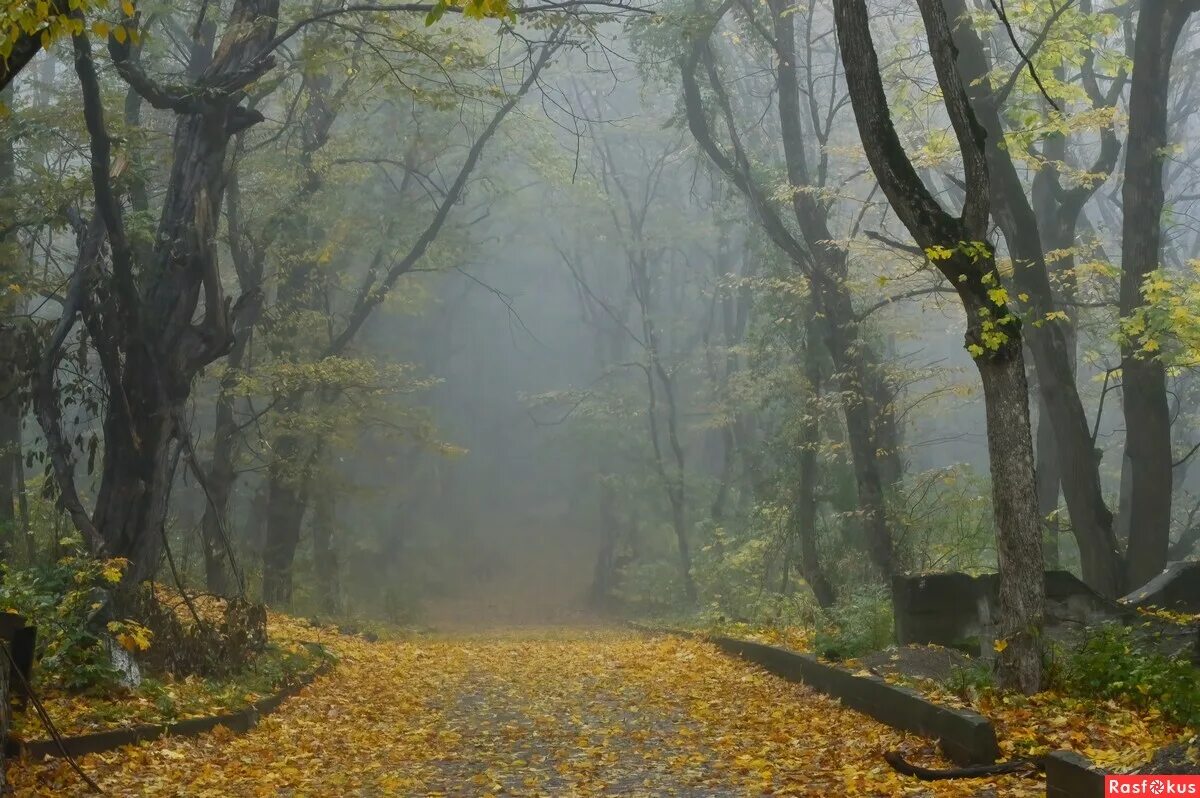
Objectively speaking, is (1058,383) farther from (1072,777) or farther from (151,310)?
(151,310)

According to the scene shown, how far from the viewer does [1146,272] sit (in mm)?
13930

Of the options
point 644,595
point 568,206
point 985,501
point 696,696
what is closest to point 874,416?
point 985,501

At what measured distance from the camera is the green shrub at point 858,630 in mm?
10867

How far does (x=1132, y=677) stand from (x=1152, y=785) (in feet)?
8.44

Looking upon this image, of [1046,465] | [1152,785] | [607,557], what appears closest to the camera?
[1152,785]

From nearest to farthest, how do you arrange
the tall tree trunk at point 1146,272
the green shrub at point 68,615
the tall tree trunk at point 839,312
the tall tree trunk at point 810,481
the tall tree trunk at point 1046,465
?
the green shrub at point 68,615
the tall tree trunk at point 1146,272
the tall tree trunk at point 839,312
the tall tree trunk at point 810,481
the tall tree trunk at point 1046,465

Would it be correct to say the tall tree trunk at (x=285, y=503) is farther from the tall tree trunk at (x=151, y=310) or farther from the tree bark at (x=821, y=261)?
the tree bark at (x=821, y=261)

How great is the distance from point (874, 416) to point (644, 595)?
1482 centimetres

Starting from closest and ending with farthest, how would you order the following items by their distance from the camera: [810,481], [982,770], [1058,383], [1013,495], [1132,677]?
[982,770] < [1132,677] < [1013,495] < [1058,383] < [810,481]

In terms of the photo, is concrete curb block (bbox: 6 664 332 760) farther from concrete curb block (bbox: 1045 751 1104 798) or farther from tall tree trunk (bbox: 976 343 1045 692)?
tall tree trunk (bbox: 976 343 1045 692)

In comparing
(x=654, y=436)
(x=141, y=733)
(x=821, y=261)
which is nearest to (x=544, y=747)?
(x=141, y=733)

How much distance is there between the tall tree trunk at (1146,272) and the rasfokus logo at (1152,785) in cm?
943

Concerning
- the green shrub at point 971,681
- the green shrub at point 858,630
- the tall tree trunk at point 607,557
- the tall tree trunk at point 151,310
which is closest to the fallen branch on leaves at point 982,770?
the green shrub at point 971,681

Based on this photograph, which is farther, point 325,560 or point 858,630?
point 325,560
